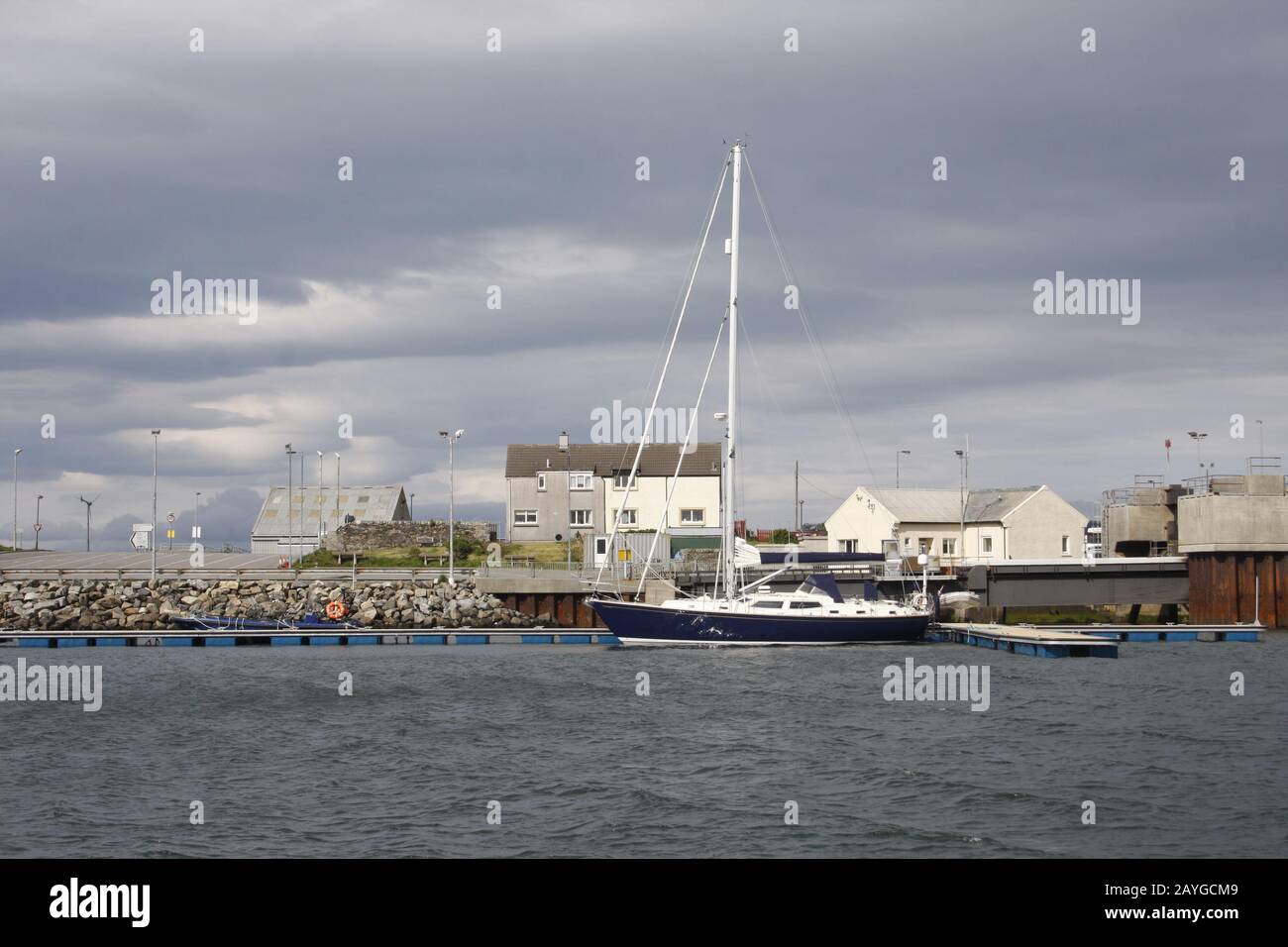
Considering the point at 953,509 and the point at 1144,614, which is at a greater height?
the point at 953,509

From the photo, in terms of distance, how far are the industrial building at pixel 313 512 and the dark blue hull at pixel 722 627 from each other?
55.5 metres

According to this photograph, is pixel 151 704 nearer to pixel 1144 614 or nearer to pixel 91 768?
pixel 91 768

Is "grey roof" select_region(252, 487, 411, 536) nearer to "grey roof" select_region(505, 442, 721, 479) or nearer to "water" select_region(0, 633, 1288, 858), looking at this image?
"grey roof" select_region(505, 442, 721, 479)

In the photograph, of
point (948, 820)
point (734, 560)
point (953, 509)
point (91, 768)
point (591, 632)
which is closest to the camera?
point (948, 820)

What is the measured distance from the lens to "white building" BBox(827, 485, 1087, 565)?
88000mm

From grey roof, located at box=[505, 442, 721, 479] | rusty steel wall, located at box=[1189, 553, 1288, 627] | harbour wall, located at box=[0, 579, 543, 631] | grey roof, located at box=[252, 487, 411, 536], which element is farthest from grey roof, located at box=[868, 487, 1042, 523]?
grey roof, located at box=[252, 487, 411, 536]

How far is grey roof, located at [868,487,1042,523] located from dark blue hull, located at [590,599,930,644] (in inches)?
1464

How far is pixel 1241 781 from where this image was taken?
2448 centimetres

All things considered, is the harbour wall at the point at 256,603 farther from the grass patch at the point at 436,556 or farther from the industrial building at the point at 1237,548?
the industrial building at the point at 1237,548

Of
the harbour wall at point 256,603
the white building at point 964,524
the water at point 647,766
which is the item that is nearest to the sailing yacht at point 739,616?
the water at point 647,766

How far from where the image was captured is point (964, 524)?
91000 millimetres
